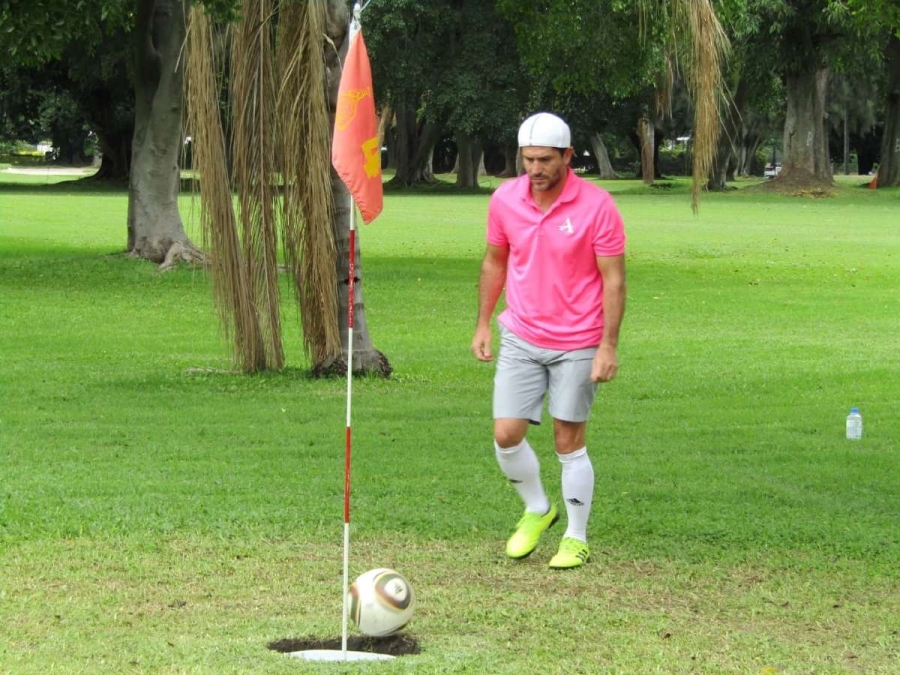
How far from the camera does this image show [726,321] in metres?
18.8

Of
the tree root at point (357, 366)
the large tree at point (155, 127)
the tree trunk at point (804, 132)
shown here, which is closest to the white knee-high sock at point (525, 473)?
the tree root at point (357, 366)

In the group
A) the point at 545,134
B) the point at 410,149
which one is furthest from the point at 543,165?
the point at 410,149

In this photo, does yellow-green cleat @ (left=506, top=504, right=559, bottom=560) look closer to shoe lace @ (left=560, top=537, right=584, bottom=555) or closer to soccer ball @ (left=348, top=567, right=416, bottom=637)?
shoe lace @ (left=560, top=537, right=584, bottom=555)

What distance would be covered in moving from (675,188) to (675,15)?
56947 millimetres

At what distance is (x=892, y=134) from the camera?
64.1 metres

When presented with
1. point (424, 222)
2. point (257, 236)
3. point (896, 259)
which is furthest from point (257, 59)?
point (424, 222)

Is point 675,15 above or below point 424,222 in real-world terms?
above

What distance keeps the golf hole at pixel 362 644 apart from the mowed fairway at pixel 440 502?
62 mm

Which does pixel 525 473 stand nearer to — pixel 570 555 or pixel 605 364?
pixel 570 555

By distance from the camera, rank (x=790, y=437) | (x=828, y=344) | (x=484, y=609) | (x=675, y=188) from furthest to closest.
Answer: (x=675, y=188) < (x=828, y=344) < (x=790, y=437) < (x=484, y=609)

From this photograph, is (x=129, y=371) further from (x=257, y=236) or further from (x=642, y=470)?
(x=642, y=470)

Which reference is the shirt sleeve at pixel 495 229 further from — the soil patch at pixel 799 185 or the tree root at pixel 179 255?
the soil patch at pixel 799 185

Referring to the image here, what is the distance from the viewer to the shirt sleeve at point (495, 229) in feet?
23.2

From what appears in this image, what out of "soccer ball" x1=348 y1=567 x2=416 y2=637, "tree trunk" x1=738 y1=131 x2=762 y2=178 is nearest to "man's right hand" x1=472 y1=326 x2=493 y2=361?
"soccer ball" x1=348 y1=567 x2=416 y2=637
